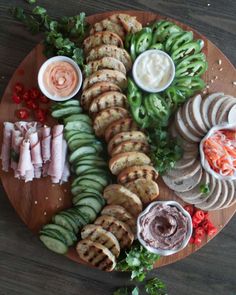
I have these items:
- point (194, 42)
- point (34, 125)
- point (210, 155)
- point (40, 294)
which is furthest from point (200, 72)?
point (40, 294)

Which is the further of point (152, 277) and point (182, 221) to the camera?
point (152, 277)

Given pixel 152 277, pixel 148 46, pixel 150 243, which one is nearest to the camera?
pixel 150 243

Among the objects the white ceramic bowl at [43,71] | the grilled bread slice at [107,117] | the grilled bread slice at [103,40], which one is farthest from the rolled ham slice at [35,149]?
the grilled bread slice at [103,40]

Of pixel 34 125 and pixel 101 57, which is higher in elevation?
pixel 101 57

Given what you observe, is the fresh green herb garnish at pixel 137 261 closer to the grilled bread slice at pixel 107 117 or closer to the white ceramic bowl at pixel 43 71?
the grilled bread slice at pixel 107 117

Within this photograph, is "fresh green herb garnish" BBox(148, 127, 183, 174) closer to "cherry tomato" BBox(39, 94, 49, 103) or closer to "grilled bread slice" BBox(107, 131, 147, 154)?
"grilled bread slice" BBox(107, 131, 147, 154)

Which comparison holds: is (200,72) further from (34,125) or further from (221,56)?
(34,125)

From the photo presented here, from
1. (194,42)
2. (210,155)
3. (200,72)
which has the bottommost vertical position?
(210,155)
